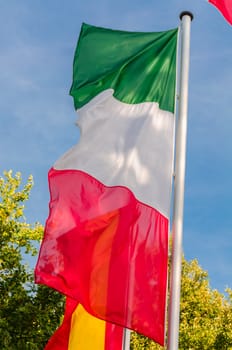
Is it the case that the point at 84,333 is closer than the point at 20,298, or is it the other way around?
the point at 84,333

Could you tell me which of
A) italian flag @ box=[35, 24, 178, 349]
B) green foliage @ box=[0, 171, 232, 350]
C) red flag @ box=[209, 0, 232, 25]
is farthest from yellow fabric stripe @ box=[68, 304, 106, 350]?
green foliage @ box=[0, 171, 232, 350]

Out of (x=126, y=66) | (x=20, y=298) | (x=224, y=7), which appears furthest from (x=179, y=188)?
(x=20, y=298)

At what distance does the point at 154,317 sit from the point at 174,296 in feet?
1.16

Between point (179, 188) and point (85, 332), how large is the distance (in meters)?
4.53

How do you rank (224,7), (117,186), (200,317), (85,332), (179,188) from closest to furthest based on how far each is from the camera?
(179,188) → (117,186) → (224,7) → (85,332) → (200,317)

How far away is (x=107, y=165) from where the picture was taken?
27.9ft

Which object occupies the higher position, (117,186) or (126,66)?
(126,66)

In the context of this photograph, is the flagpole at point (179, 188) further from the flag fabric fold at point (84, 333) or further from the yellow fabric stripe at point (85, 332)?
the yellow fabric stripe at point (85, 332)

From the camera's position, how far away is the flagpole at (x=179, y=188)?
23.2 ft

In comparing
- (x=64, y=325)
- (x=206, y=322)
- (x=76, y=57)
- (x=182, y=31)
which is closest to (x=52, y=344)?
(x=64, y=325)

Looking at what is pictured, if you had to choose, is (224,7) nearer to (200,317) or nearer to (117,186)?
(117,186)

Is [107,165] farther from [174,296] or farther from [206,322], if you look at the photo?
[206,322]

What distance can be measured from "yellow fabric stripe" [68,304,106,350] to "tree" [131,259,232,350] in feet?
75.7

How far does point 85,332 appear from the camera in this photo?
11234 mm
